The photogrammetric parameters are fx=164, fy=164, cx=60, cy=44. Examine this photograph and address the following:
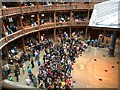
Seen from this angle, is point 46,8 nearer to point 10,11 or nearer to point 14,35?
point 10,11

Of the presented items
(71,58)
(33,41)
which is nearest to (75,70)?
(71,58)

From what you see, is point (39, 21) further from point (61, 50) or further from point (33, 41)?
point (61, 50)

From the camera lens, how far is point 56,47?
2461cm

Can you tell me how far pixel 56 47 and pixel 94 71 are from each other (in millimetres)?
7155

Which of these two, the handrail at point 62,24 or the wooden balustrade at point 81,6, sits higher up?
the wooden balustrade at point 81,6

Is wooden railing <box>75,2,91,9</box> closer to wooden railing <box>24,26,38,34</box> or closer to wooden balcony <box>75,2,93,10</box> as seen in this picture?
wooden balcony <box>75,2,93,10</box>

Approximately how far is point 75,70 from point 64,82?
3946 millimetres

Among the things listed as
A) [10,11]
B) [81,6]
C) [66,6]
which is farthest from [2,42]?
[81,6]

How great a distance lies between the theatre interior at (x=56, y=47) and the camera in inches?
688

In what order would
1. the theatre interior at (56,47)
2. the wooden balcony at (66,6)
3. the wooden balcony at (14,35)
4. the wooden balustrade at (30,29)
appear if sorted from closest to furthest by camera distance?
the theatre interior at (56,47)
the wooden balcony at (14,35)
the wooden balustrade at (30,29)
the wooden balcony at (66,6)

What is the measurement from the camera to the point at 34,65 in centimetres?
2134

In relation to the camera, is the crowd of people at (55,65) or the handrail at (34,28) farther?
the handrail at (34,28)

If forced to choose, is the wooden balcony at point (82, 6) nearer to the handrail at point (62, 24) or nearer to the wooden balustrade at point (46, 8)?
the handrail at point (62, 24)

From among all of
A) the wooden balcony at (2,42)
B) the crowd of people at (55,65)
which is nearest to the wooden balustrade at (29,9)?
the crowd of people at (55,65)
